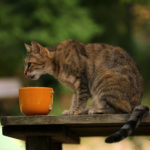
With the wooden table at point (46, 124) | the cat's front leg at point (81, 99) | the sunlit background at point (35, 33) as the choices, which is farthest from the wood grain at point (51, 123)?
the sunlit background at point (35, 33)

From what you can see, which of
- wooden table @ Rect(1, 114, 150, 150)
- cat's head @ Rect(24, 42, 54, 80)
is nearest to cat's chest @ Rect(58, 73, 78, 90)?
cat's head @ Rect(24, 42, 54, 80)

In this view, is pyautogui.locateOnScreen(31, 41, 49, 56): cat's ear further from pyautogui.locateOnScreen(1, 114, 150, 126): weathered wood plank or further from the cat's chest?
pyautogui.locateOnScreen(1, 114, 150, 126): weathered wood plank

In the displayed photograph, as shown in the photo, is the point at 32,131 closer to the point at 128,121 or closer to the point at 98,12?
the point at 128,121

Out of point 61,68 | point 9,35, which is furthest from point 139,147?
point 9,35

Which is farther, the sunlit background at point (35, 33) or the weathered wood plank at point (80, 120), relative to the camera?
the sunlit background at point (35, 33)

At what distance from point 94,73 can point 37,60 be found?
0.66m

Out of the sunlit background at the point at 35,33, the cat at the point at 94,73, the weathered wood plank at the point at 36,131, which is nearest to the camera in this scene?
the weathered wood plank at the point at 36,131

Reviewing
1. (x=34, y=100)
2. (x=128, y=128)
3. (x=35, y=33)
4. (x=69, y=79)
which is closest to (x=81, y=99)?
(x=69, y=79)

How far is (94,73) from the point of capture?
2719mm

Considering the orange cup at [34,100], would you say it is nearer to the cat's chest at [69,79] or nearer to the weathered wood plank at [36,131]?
the weathered wood plank at [36,131]

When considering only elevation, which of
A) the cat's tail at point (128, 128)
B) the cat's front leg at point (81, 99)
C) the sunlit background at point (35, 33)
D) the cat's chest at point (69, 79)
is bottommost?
the sunlit background at point (35, 33)

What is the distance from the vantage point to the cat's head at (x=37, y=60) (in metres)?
3.18

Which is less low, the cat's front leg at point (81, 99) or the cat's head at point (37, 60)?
the cat's head at point (37, 60)

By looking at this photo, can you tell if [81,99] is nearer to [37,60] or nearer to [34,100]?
[37,60]
